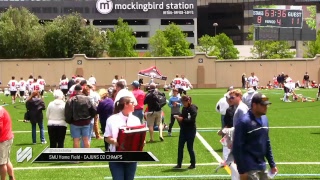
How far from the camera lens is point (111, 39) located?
305 ft

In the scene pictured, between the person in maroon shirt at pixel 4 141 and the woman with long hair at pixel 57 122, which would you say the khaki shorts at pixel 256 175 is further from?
the woman with long hair at pixel 57 122

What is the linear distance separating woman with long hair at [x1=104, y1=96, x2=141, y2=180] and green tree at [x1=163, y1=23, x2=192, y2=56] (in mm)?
82473

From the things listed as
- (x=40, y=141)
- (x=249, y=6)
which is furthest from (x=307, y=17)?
(x=40, y=141)

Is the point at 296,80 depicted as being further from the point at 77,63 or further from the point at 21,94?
the point at 21,94

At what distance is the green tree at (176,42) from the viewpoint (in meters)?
92.6

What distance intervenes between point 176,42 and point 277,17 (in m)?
21.9

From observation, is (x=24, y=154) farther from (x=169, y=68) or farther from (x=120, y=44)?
(x=120, y=44)

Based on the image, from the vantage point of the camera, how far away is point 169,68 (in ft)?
206

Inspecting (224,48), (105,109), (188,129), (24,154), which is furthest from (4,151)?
(224,48)

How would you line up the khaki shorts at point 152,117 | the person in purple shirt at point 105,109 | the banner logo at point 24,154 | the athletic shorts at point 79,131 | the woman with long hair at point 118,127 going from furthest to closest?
the khaki shorts at point 152,117
the person in purple shirt at point 105,109
the athletic shorts at point 79,131
the woman with long hair at point 118,127
the banner logo at point 24,154

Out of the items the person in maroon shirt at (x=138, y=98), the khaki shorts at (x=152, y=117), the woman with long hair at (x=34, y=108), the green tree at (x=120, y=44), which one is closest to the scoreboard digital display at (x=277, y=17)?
the green tree at (x=120, y=44)

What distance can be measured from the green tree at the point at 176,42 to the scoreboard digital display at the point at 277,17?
18877 millimetres

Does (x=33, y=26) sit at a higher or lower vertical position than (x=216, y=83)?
higher

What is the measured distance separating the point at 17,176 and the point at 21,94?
28.8 meters
